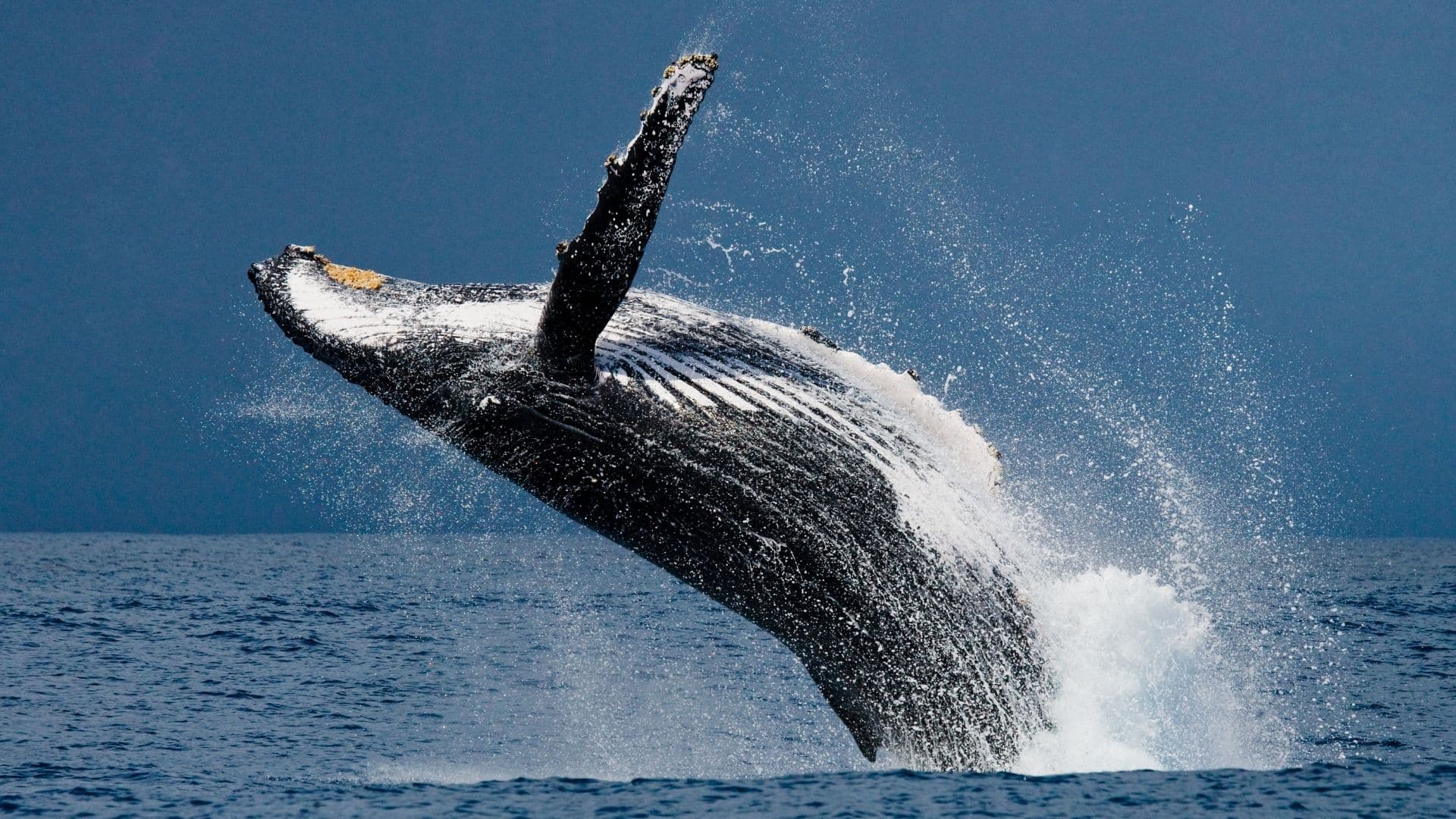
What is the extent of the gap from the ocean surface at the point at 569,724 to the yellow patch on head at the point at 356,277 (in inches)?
134

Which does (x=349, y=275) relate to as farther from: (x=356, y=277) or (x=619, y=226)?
(x=619, y=226)

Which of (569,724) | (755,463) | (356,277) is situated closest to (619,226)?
(755,463)

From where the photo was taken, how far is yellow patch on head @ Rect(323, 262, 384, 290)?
291 inches

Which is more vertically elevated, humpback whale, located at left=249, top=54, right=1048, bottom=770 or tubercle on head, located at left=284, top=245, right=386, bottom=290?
tubercle on head, located at left=284, top=245, right=386, bottom=290

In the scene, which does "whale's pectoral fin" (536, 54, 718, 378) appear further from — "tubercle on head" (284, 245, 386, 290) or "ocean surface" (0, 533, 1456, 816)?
"ocean surface" (0, 533, 1456, 816)

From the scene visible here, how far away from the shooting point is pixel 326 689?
17.4 m

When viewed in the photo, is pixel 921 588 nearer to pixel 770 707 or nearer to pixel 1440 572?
pixel 770 707

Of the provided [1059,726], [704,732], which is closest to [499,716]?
[704,732]

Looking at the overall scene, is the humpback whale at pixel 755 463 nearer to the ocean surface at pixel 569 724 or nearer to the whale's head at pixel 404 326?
the whale's head at pixel 404 326

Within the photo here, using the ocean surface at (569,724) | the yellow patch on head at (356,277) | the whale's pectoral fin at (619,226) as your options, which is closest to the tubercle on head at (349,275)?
the yellow patch on head at (356,277)

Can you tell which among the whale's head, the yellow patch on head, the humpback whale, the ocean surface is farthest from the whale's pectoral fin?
the ocean surface

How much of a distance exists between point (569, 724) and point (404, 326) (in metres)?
7.67

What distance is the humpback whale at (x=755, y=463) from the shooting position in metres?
6.43

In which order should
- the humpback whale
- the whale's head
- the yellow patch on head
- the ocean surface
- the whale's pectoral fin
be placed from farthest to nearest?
the ocean surface
the yellow patch on head
the whale's head
the humpback whale
the whale's pectoral fin
